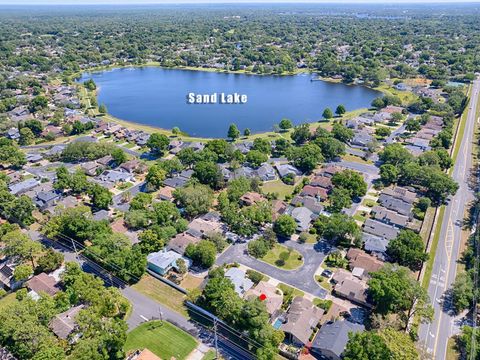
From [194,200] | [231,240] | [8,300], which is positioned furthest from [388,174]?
[8,300]

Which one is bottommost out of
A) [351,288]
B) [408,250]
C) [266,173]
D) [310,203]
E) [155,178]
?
[351,288]

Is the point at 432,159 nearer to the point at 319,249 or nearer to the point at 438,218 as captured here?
the point at 438,218

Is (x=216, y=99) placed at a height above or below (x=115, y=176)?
above

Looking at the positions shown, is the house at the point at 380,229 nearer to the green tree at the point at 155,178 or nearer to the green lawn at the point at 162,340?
the green lawn at the point at 162,340

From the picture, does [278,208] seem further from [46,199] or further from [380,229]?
[46,199]

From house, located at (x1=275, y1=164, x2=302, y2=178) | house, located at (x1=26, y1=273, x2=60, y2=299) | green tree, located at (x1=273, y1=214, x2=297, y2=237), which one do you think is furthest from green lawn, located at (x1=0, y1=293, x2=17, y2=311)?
house, located at (x1=275, y1=164, x2=302, y2=178)

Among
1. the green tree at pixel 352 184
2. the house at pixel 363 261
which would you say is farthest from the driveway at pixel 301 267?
the green tree at pixel 352 184

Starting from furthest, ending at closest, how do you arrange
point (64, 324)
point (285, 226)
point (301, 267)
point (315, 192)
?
point (315, 192) < point (285, 226) < point (301, 267) < point (64, 324)
